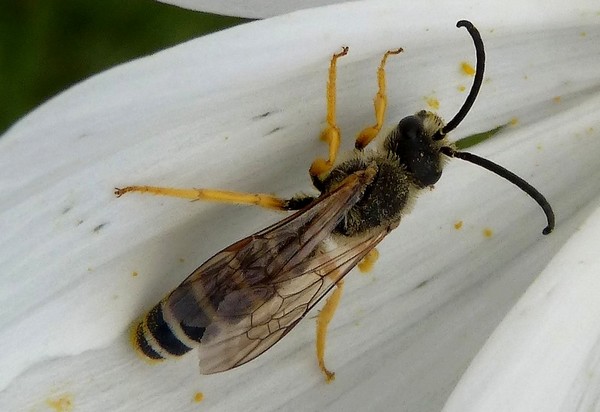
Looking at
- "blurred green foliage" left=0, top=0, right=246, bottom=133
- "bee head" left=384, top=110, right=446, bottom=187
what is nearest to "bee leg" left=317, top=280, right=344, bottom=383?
"bee head" left=384, top=110, right=446, bottom=187

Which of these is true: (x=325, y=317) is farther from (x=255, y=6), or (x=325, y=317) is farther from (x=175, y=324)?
(x=255, y=6)

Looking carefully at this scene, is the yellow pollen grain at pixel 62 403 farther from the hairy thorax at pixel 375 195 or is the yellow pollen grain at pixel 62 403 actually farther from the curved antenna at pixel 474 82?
the curved antenna at pixel 474 82

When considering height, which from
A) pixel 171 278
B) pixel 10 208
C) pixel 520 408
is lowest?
pixel 520 408

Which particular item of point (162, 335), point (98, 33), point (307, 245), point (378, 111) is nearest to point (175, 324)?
point (162, 335)

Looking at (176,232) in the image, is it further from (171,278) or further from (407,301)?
(407,301)

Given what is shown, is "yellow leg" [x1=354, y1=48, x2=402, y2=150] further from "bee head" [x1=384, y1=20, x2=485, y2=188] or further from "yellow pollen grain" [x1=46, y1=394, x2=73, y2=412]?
"yellow pollen grain" [x1=46, y1=394, x2=73, y2=412]

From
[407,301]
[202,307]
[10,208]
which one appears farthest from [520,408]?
[10,208]

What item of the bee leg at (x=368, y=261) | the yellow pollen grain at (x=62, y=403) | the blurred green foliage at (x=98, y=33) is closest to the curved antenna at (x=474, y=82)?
the bee leg at (x=368, y=261)
